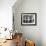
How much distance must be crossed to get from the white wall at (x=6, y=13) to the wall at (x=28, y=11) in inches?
35.4

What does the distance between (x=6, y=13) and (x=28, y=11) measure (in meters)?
1.25

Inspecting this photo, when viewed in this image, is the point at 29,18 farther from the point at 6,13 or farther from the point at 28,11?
the point at 6,13

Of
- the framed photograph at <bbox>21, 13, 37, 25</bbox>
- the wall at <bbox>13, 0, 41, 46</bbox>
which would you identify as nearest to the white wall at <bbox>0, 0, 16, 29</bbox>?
the wall at <bbox>13, 0, 41, 46</bbox>

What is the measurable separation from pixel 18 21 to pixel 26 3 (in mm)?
890

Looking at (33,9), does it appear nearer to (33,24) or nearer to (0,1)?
(33,24)

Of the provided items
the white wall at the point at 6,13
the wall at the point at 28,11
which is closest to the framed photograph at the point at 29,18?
the wall at the point at 28,11

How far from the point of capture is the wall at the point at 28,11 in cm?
520

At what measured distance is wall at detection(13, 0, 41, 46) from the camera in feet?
17.1

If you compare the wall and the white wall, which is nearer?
the white wall


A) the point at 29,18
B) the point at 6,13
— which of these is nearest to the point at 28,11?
the point at 29,18

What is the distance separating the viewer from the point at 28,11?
17.0 ft

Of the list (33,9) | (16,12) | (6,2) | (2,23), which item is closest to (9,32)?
(2,23)

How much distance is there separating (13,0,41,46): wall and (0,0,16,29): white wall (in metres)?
0.90

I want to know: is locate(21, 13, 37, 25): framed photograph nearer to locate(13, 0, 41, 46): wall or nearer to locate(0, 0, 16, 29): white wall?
locate(13, 0, 41, 46): wall
